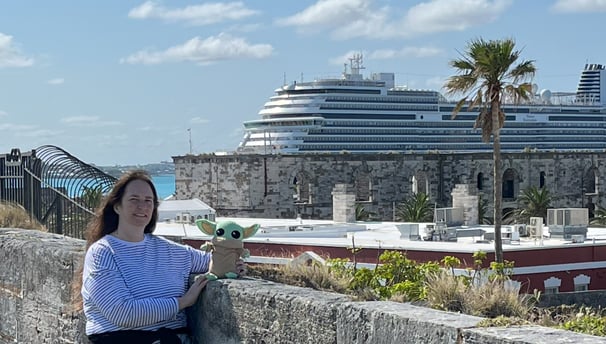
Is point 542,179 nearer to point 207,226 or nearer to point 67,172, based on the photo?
point 67,172

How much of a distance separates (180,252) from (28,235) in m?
2.35

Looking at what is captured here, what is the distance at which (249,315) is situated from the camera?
13.8 feet

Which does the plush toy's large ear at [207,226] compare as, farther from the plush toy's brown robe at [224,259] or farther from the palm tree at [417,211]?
the palm tree at [417,211]

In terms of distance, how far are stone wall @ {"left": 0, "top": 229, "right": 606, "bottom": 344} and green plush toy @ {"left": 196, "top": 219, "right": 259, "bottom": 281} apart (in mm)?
98

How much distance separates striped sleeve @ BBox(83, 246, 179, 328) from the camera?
13.6ft

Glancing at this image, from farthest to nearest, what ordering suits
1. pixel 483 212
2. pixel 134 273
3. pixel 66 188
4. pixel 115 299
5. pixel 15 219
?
pixel 483 212, pixel 66 188, pixel 15 219, pixel 134 273, pixel 115 299

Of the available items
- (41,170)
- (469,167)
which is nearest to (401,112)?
(469,167)

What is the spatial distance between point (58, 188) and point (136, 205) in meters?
4.69

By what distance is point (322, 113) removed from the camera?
233 ft

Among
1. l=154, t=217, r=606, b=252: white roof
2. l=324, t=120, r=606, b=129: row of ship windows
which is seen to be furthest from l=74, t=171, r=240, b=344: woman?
l=324, t=120, r=606, b=129: row of ship windows

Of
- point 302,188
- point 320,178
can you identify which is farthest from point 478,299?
point 302,188

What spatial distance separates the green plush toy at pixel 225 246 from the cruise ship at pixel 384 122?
60.4 meters

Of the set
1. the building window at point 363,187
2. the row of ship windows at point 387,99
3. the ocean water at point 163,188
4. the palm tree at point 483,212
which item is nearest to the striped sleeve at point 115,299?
the ocean water at point 163,188

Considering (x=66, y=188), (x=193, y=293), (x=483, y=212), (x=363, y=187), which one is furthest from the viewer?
(x=363, y=187)
